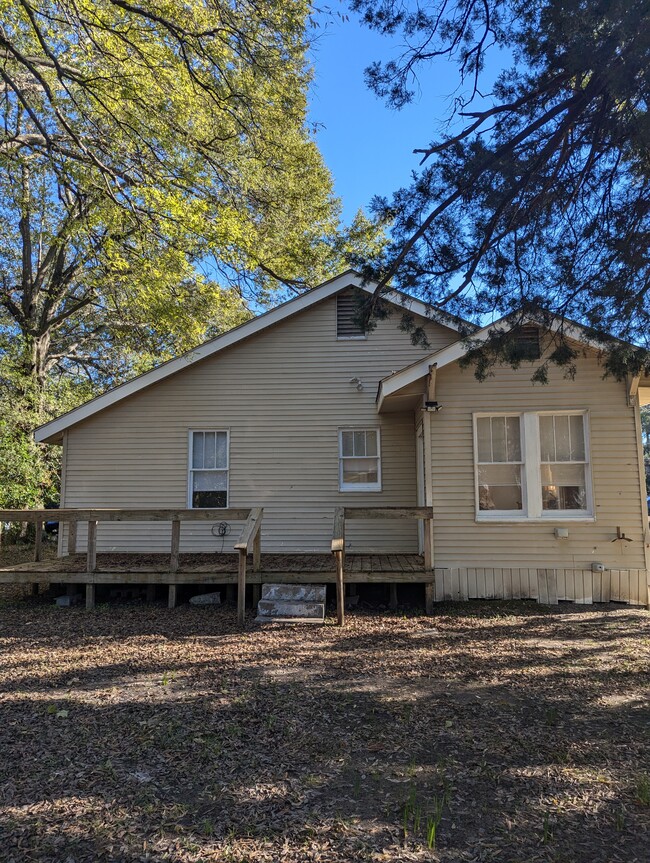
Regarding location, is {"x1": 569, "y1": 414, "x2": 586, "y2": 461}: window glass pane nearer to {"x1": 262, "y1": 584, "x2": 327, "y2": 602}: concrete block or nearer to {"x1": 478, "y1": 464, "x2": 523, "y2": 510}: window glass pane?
{"x1": 478, "y1": 464, "x2": 523, "y2": 510}: window glass pane

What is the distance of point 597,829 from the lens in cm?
281

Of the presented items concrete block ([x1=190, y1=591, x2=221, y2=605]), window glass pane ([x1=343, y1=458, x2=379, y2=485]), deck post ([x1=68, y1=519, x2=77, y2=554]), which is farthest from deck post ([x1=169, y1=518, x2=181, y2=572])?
window glass pane ([x1=343, y1=458, x2=379, y2=485])

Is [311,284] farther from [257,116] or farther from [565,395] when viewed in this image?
[565,395]

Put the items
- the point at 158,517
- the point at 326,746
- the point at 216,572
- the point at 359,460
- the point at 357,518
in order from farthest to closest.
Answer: the point at 359,460, the point at 216,572, the point at 158,517, the point at 357,518, the point at 326,746

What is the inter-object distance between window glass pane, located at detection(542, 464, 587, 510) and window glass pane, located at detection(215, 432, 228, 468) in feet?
18.6

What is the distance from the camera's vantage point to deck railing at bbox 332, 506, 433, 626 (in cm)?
699

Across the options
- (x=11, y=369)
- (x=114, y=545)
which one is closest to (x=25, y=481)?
(x=11, y=369)

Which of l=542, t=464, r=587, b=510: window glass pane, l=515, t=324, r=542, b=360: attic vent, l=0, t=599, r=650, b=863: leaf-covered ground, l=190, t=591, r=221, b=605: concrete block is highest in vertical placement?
l=515, t=324, r=542, b=360: attic vent

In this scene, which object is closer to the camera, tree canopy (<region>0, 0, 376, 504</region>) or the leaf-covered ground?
the leaf-covered ground

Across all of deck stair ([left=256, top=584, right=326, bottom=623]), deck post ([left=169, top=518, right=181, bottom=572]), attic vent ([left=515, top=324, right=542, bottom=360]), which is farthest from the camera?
deck post ([left=169, top=518, right=181, bottom=572])

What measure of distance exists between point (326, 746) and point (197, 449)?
7.51 meters

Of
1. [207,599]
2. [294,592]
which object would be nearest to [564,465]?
[294,592]

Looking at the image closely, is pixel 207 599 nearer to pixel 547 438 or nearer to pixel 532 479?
pixel 532 479

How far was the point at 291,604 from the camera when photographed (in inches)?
292
